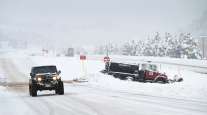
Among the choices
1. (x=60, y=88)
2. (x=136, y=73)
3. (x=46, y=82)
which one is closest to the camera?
(x=46, y=82)

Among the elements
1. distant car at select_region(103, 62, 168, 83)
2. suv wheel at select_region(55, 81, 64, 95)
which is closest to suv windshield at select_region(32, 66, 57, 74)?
suv wheel at select_region(55, 81, 64, 95)

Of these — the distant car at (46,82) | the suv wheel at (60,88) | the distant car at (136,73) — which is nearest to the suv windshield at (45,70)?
the distant car at (46,82)

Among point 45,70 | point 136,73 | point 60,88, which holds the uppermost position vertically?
point 45,70

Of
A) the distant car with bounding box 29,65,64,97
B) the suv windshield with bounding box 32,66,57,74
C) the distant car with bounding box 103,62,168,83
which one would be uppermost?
the suv windshield with bounding box 32,66,57,74

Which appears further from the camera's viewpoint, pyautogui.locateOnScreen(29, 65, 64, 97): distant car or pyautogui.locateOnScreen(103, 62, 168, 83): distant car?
pyautogui.locateOnScreen(103, 62, 168, 83): distant car

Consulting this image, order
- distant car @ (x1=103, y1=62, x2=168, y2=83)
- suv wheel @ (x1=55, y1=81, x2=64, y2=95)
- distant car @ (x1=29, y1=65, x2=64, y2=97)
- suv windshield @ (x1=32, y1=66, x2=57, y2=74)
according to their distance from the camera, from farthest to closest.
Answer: distant car @ (x1=103, y1=62, x2=168, y2=83), suv windshield @ (x1=32, y1=66, x2=57, y2=74), suv wheel @ (x1=55, y1=81, x2=64, y2=95), distant car @ (x1=29, y1=65, x2=64, y2=97)

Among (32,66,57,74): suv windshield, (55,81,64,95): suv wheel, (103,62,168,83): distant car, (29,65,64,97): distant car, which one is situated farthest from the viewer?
(103,62,168,83): distant car

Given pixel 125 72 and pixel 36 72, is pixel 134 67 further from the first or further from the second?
pixel 36 72

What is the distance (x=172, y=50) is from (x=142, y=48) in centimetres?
1658

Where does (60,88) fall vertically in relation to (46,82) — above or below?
below

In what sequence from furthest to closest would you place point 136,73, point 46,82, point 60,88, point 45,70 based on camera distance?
point 136,73 < point 45,70 < point 60,88 < point 46,82

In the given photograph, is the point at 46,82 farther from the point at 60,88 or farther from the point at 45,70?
the point at 45,70

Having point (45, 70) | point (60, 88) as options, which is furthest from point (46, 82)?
point (45, 70)

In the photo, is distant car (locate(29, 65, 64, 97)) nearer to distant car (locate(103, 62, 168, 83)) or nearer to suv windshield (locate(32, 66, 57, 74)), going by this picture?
suv windshield (locate(32, 66, 57, 74))
